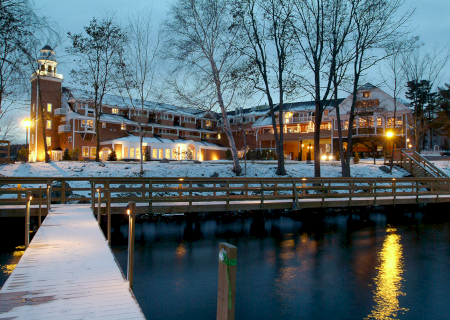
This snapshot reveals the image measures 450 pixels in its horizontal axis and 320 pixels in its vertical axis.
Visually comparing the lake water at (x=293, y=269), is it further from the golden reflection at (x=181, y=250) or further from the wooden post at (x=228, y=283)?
the wooden post at (x=228, y=283)

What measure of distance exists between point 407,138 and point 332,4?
26.4 metres

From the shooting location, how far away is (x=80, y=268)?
5.65 meters

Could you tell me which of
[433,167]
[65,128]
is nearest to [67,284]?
[433,167]

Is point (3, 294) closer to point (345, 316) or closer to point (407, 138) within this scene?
point (345, 316)

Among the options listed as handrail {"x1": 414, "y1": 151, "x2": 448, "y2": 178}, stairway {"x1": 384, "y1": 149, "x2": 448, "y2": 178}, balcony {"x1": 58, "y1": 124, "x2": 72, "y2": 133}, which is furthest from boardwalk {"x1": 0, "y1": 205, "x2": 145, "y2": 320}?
balcony {"x1": 58, "y1": 124, "x2": 72, "y2": 133}

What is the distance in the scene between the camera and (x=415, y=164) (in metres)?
30.7

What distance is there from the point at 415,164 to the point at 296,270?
1008 inches

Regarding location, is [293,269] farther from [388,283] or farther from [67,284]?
[67,284]

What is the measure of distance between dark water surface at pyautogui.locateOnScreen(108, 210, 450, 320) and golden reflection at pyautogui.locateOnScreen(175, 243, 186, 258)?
0.03 metres

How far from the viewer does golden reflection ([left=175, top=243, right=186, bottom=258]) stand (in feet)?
36.7

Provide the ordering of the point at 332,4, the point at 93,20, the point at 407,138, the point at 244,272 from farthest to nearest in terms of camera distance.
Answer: the point at 407,138, the point at 93,20, the point at 332,4, the point at 244,272

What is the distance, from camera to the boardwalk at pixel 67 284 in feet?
13.2

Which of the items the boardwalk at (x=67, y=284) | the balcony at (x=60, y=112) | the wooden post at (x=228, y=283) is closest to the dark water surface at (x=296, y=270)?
the boardwalk at (x=67, y=284)

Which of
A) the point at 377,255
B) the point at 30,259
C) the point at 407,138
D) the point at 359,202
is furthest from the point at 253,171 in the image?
the point at 407,138
